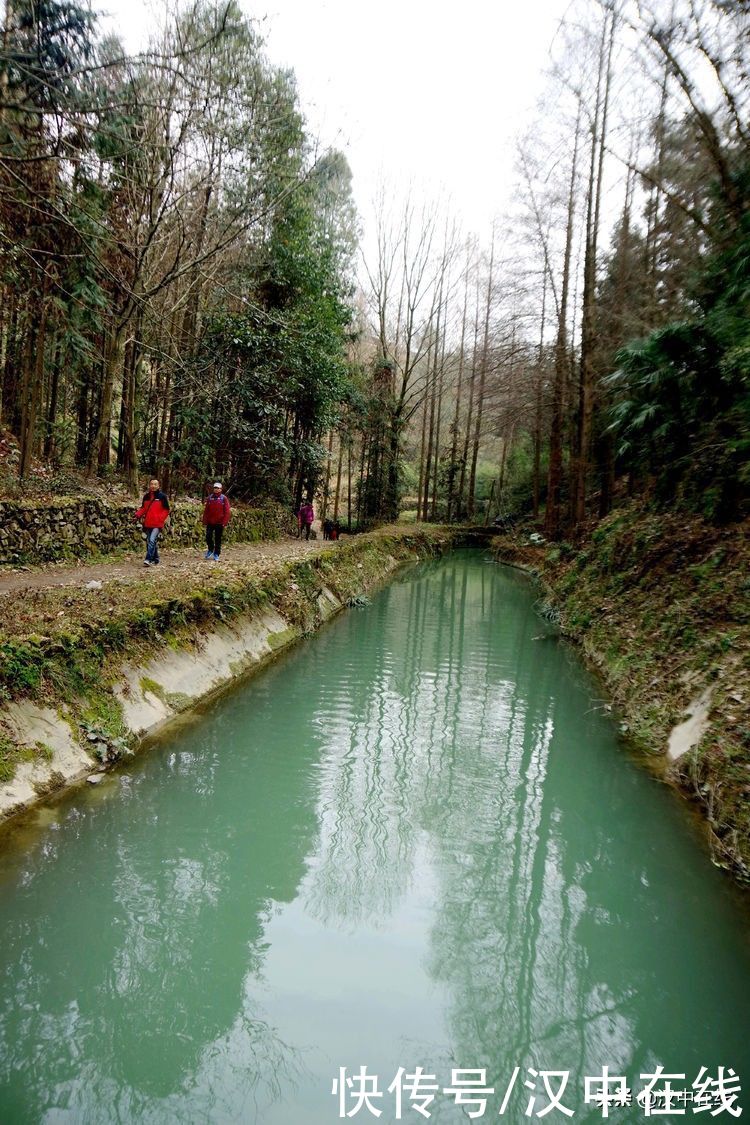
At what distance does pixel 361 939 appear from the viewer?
13.3 ft

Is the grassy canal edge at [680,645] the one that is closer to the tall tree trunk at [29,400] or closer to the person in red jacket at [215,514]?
the person in red jacket at [215,514]

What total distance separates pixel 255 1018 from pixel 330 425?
19965 mm

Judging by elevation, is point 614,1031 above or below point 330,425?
below

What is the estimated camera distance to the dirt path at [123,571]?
895cm

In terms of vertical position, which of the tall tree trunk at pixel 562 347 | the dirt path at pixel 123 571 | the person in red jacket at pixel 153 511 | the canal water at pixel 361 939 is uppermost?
the tall tree trunk at pixel 562 347

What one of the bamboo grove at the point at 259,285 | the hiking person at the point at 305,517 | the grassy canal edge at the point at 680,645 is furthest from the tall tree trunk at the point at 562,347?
the hiking person at the point at 305,517

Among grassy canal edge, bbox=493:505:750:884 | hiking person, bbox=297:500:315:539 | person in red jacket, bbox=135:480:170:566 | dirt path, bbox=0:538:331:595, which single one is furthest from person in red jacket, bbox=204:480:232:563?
hiking person, bbox=297:500:315:539

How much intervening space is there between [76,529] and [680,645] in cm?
990

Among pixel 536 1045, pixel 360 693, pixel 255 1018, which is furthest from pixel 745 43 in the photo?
pixel 255 1018

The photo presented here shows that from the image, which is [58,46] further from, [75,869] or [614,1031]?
[614,1031]

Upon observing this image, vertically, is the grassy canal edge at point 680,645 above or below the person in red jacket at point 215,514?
below

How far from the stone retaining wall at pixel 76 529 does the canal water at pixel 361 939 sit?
5147 millimetres

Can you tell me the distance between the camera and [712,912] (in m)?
4.36

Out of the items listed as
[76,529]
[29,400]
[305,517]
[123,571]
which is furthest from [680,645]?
[305,517]
